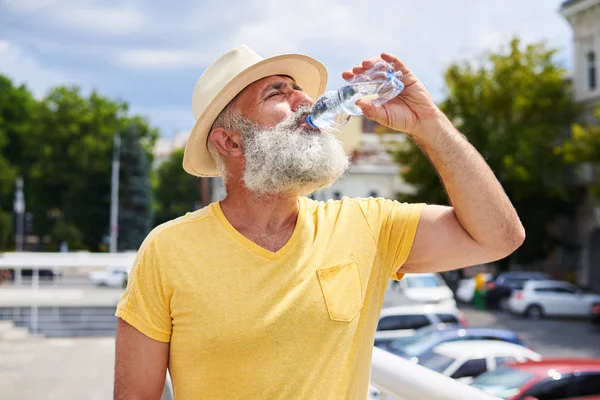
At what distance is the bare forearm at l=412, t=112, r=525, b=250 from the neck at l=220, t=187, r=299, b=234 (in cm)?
A: 43

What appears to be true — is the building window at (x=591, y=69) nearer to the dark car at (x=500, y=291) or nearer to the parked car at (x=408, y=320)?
the dark car at (x=500, y=291)

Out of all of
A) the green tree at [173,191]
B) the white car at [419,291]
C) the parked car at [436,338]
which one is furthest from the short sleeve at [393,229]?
the green tree at [173,191]

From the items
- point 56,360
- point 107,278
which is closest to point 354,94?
point 56,360

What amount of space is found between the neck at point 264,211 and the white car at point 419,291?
1938 cm

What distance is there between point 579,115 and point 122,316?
3449 cm

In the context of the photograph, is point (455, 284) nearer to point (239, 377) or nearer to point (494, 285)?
point (494, 285)

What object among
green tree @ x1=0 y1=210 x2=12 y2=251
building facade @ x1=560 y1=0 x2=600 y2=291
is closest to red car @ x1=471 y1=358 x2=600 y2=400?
building facade @ x1=560 y1=0 x2=600 y2=291

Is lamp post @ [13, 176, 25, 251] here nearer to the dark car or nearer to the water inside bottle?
the dark car

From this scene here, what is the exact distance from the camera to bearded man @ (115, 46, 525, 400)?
2.04 meters

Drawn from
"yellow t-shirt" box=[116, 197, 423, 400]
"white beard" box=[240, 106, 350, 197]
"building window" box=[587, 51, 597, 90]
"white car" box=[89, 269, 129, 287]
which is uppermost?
"building window" box=[587, 51, 597, 90]

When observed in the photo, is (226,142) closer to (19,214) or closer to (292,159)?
(292,159)

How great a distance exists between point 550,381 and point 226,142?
25.8ft

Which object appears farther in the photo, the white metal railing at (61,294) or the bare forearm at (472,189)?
the white metal railing at (61,294)

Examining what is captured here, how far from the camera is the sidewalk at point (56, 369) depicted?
4879mm
